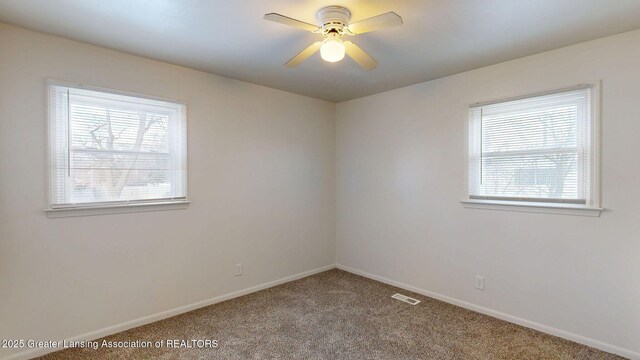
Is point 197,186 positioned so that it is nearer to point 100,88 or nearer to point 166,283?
point 166,283

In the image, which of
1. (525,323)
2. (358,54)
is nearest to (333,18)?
(358,54)

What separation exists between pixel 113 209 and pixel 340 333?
2167 millimetres

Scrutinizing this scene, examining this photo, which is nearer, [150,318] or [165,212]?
[150,318]

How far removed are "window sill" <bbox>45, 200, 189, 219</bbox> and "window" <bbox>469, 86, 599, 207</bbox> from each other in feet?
9.45

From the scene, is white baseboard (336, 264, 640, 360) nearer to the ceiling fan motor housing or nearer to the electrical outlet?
the electrical outlet

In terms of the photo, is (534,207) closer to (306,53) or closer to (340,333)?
(340,333)

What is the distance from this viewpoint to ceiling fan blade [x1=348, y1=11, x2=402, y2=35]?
167cm

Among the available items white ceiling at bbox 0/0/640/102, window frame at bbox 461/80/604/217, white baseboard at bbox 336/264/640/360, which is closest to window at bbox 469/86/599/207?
window frame at bbox 461/80/604/217

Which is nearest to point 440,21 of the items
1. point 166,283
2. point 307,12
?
point 307,12

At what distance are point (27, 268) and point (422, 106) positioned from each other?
12.3 feet

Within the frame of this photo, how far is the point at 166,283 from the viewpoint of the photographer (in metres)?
2.87

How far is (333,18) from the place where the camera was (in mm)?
1892

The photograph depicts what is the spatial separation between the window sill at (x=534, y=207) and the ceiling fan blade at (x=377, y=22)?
6.46 ft

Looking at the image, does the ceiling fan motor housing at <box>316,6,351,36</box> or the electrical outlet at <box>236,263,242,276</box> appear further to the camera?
the electrical outlet at <box>236,263,242,276</box>
